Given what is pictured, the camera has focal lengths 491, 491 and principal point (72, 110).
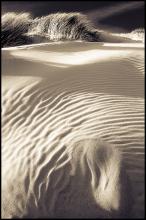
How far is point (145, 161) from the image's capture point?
6531mm

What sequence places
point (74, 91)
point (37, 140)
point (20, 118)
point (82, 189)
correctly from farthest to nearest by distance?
1. point (74, 91)
2. point (20, 118)
3. point (37, 140)
4. point (82, 189)

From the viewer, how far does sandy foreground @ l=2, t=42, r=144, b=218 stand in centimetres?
645

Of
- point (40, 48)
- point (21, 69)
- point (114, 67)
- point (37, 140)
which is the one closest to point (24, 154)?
point (37, 140)

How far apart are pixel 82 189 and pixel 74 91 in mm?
Answer: 2026

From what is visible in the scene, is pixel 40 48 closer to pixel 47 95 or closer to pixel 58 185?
pixel 47 95

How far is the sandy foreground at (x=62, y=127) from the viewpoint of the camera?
645cm

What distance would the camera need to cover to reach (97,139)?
6672mm

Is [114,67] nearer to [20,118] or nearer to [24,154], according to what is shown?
[20,118]

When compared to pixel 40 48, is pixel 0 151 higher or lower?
lower

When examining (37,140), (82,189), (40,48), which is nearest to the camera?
(82,189)

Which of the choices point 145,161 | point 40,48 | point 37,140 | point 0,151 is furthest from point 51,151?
point 40,48

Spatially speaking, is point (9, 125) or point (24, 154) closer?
point (24, 154)

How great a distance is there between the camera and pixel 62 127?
23.0ft

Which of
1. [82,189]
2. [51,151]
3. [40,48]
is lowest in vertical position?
[82,189]
